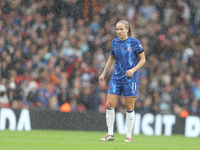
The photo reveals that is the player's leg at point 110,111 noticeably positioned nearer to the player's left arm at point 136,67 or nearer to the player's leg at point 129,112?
the player's leg at point 129,112

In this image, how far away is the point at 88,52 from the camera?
15.7m

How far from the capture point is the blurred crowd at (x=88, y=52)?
43.8 ft

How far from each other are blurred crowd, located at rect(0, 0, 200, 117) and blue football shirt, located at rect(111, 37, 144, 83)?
16.9 feet

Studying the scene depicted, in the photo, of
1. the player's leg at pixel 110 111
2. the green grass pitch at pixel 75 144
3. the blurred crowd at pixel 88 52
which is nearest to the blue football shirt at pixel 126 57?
the player's leg at pixel 110 111

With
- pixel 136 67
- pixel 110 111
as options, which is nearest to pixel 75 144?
pixel 110 111

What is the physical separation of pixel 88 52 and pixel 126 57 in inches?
315

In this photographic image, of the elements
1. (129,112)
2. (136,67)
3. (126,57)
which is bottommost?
(129,112)

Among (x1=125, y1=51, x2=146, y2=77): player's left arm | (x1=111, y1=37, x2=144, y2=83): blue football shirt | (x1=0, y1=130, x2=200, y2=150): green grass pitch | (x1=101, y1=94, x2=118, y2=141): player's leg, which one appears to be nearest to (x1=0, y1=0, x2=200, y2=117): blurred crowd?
(x1=0, y1=130, x2=200, y2=150): green grass pitch

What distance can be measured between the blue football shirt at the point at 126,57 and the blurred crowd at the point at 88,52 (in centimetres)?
514

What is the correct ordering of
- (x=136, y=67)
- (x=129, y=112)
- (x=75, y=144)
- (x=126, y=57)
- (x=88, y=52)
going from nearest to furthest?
(x=75, y=144), (x=136, y=67), (x=126, y=57), (x=129, y=112), (x=88, y=52)

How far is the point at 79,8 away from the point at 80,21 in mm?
748

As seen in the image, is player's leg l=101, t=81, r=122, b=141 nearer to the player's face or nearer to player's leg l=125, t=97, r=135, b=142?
player's leg l=125, t=97, r=135, b=142

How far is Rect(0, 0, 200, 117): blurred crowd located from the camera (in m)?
13.3

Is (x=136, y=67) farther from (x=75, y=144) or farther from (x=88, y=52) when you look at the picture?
(x=88, y=52)
